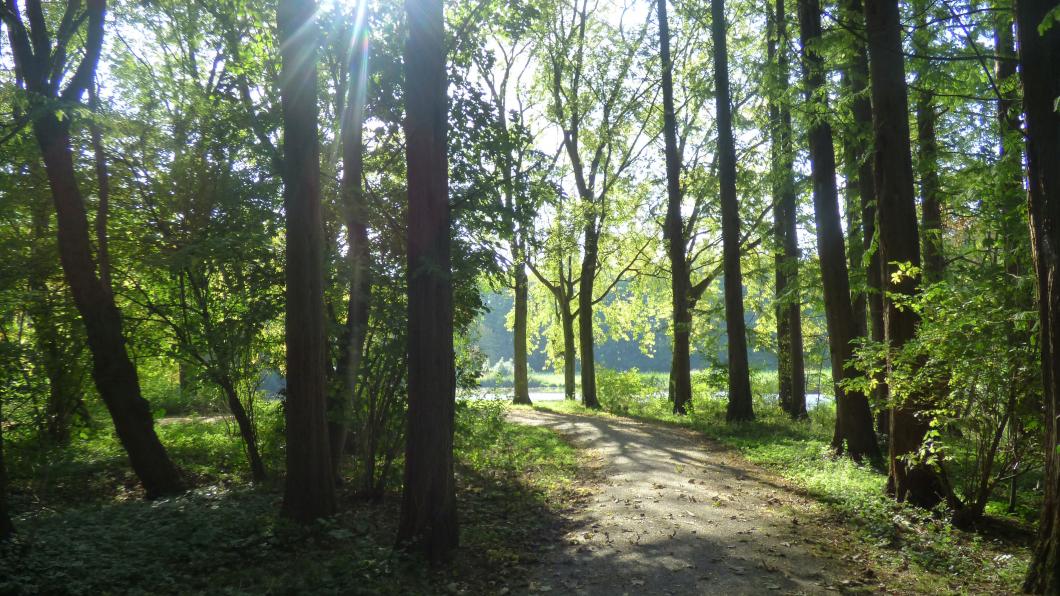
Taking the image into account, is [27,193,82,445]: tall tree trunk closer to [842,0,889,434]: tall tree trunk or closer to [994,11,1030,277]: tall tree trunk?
[842,0,889,434]: tall tree trunk

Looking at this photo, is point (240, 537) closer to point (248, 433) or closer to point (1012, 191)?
point (248, 433)

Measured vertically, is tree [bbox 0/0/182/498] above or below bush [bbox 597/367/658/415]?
above

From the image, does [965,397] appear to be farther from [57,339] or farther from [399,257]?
[57,339]

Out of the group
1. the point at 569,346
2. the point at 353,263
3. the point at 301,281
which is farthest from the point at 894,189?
the point at 569,346

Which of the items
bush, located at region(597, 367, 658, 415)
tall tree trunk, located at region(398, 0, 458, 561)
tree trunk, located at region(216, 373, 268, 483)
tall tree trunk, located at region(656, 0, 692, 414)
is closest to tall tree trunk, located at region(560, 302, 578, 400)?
bush, located at region(597, 367, 658, 415)

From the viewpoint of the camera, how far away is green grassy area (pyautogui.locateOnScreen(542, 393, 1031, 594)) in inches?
Result: 215

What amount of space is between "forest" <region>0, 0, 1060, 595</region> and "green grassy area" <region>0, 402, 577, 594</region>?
0.16 feet

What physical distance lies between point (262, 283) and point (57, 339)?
360 centimetres

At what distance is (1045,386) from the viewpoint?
197 inches

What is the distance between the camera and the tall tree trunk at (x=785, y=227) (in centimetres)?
1046

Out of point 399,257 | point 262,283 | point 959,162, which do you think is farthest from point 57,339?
point 959,162

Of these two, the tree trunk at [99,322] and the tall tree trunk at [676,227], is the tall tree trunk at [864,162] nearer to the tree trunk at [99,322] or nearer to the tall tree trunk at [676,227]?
the tall tree trunk at [676,227]

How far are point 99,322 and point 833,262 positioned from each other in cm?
1137

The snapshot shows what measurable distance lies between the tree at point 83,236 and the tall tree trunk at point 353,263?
8.45 ft
